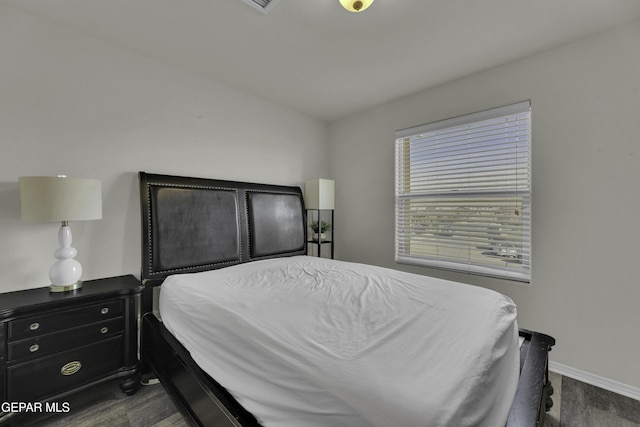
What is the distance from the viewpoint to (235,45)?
2.05 m

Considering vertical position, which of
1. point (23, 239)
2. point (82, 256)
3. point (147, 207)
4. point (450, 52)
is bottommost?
point (82, 256)

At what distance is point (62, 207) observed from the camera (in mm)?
1588

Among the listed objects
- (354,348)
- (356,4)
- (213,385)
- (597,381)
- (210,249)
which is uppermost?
(356,4)

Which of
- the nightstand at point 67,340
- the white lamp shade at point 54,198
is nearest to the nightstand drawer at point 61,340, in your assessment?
the nightstand at point 67,340

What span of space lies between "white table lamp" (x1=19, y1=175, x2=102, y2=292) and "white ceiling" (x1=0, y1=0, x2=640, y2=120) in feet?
3.78

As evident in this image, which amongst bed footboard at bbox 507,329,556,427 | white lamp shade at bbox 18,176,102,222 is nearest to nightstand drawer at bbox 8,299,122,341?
white lamp shade at bbox 18,176,102,222

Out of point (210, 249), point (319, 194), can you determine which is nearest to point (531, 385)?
point (210, 249)

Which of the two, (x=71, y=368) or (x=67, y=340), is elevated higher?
(x=67, y=340)

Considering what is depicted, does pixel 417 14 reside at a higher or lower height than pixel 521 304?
higher

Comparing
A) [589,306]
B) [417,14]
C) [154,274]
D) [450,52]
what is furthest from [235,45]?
[589,306]

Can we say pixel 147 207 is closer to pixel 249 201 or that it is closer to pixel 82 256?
pixel 82 256

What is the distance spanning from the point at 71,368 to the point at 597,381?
11.8ft

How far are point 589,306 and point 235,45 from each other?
335cm

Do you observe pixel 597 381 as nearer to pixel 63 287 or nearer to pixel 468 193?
pixel 468 193
